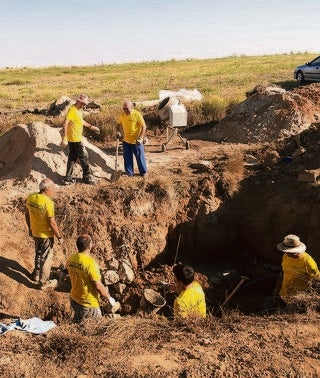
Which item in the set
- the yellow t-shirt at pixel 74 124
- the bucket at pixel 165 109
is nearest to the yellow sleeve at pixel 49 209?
the yellow t-shirt at pixel 74 124

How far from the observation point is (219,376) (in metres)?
4.40

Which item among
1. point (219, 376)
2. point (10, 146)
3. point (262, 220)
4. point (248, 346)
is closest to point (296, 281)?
point (248, 346)

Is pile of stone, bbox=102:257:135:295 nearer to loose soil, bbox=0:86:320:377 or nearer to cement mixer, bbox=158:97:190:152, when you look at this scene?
loose soil, bbox=0:86:320:377

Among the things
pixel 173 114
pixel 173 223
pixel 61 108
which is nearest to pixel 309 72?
pixel 61 108

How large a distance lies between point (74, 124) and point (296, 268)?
4924 mm

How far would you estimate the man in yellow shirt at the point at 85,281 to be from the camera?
5.65 metres

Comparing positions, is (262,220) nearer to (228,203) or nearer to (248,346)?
(228,203)

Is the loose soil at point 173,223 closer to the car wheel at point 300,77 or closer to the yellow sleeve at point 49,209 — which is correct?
the yellow sleeve at point 49,209

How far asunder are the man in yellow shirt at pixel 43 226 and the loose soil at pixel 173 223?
12.1 inches

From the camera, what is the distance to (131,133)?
31.0 feet

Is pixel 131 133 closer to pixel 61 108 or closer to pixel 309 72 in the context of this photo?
pixel 61 108

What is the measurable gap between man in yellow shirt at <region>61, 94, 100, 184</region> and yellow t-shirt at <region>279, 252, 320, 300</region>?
4650 millimetres

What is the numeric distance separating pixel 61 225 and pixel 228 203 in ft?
11.2

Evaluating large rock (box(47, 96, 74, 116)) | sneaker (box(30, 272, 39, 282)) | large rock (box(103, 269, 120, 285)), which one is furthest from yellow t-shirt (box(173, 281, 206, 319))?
large rock (box(47, 96, 74, 116))
